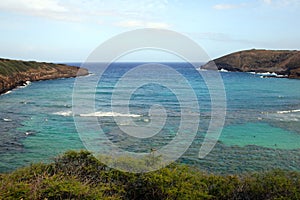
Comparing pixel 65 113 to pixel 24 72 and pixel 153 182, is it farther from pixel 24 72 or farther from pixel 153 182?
pixel 24 72

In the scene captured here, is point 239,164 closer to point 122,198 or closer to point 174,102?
point 122,198

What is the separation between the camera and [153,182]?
467 inches

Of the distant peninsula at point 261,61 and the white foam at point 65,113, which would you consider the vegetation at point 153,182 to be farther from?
the distant peninsula at point 261,61

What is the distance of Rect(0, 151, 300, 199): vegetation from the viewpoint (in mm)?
11447

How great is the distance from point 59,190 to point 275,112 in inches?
1339

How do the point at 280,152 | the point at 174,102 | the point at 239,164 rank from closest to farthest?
the point at 239,164, the point at 280,152, the point at 174,102

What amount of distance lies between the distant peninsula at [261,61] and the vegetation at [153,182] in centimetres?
10357

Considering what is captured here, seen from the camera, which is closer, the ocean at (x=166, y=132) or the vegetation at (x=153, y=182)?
the vegetation at (x=153, y=182)

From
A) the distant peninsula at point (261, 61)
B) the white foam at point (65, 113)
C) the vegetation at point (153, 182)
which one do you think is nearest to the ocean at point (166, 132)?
the white foam at point (65, 113)

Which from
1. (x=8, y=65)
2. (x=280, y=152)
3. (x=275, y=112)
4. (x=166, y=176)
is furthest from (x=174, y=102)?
(x=8, y=65)

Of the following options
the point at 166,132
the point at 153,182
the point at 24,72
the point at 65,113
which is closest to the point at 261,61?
the point at 24,72

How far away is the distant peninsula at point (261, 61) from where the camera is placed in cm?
11388

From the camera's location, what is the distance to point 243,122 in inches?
1305

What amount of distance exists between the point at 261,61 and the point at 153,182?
12650 cm
